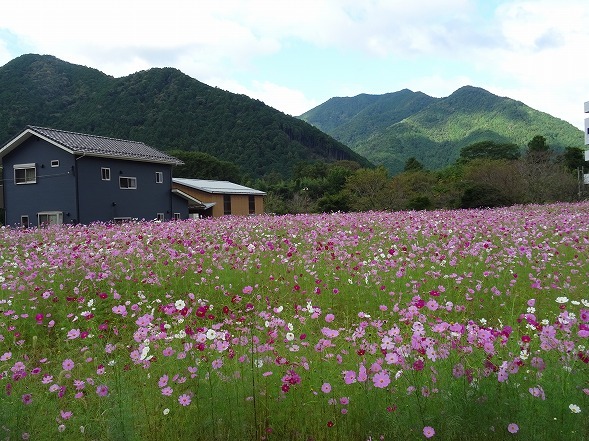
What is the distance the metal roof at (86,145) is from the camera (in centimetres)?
2341

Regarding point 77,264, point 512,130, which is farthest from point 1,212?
point 512,130

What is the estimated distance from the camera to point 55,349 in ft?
13.9

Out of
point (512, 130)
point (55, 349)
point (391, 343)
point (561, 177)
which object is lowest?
point (55, 349)

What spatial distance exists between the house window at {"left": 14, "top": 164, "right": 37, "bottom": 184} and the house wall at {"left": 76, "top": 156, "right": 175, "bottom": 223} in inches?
128

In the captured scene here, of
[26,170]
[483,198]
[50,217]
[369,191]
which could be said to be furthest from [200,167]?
[483,198]

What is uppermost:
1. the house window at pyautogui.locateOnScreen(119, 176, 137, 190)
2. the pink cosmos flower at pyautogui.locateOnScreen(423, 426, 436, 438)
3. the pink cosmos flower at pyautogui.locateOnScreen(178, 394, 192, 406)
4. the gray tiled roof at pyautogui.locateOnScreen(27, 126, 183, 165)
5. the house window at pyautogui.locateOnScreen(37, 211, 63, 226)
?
the gray tiled roof at pyautogui.locateOnScreen(27, 126, 183, 165)

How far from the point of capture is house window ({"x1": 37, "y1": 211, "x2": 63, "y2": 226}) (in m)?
23.6

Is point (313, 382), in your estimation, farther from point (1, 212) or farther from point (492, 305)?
point (1, 212)

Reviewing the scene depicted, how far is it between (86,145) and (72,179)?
2175mm

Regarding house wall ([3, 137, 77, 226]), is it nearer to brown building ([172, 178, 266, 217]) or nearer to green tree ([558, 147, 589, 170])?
brown building ([172, 178, 266, 217])

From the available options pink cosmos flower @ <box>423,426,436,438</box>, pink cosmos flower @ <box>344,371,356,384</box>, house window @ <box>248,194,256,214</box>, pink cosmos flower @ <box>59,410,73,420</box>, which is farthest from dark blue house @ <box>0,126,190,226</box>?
pink cosmos flower @ <box>423,426,436,438</box>

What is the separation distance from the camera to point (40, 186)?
2450 cm

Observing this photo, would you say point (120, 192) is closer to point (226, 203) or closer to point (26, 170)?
point (26, 170)

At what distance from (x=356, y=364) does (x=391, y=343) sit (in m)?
0.24
